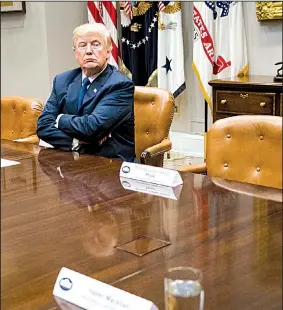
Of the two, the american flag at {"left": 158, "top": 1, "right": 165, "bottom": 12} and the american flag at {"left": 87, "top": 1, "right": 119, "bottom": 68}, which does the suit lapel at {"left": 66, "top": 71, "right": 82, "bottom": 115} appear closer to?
the american flag at {"left": 87, "top": 1, "right": 119, "bottom": 68}

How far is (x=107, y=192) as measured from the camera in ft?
5.12

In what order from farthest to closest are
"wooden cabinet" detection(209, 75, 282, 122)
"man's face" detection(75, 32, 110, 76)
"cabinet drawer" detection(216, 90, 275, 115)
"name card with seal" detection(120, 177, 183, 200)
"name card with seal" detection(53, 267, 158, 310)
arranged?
"cabinet drawer" detection(216, 90, 275, 115)
"wooden cabinet" detection(209, 75, 282, 122)
"man's face" detection(75, 32, 110, 76)
"name card with seal" detection(120, 177, 183, 200)
"name card with seal" detection(53, 267, 158, 310)

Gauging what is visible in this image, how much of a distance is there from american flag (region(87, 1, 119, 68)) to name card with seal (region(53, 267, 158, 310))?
2.68ft

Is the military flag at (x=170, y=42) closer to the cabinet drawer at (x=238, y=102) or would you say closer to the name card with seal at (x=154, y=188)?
the name card with seal at (x=154, y=188)

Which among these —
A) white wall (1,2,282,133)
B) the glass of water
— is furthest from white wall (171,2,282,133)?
the glass of water

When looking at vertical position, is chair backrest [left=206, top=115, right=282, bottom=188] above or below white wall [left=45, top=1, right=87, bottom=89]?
below

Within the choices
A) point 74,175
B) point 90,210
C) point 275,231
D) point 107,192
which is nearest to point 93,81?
point 74,175

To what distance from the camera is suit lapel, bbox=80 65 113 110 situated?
1840 mm

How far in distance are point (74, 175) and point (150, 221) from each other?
0.47m

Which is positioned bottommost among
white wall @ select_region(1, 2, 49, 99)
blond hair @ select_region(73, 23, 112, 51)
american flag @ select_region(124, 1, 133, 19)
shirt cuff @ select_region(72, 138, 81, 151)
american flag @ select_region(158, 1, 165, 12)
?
shirt cuff @ select_region(72, 138, 81, 151)

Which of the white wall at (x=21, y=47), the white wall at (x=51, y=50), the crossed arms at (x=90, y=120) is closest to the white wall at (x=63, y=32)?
the white wall at (x=51, y=50)

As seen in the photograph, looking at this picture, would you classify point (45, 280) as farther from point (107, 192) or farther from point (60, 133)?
point (60, 133)

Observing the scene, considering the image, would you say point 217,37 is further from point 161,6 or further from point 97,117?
point 97,117

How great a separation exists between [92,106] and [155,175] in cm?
47
